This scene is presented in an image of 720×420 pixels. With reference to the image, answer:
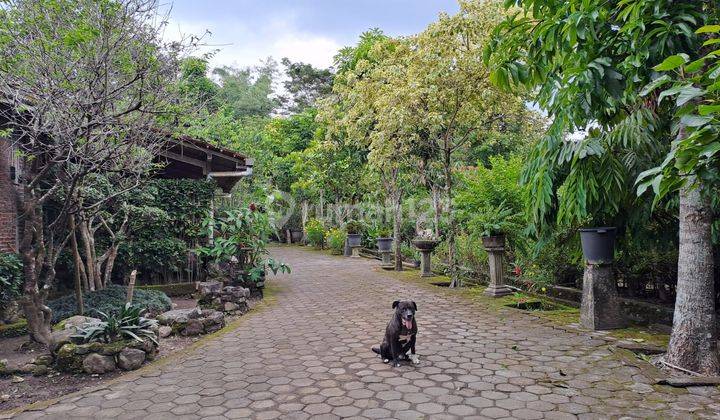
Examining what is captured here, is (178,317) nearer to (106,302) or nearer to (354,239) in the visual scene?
(106,302)

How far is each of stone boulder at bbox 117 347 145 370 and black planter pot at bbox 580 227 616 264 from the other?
5.05 metres

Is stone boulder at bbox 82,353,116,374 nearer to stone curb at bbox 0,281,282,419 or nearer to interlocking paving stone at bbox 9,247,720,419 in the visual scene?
stone curb at bbox 0,281,282,419

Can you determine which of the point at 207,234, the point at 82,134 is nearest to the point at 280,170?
the point at 207,234

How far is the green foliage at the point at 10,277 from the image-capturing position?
228 inches

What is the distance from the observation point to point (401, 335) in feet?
13.9

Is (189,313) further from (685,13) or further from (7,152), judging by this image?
(685,13)

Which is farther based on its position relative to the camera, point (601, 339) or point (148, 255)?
point (148, 255)

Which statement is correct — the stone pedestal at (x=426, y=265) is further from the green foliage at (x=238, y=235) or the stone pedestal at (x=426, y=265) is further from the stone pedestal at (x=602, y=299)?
the stone pedestal at (x=602, y=299)

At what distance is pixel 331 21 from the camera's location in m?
8.30

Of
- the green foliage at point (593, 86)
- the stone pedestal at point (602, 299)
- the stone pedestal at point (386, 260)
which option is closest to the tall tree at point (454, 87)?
the green foliage at point (593, 86)

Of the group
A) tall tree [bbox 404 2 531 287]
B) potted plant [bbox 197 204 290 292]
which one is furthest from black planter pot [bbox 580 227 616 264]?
potted plant [bbox 197 204 290 292]

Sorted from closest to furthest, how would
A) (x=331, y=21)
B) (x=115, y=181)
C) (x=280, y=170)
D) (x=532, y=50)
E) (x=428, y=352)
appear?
(x=532, y=50)
(x=428, y=352)
(x=115, y=181)
(x=331, y=21)
(x=280, y=170)

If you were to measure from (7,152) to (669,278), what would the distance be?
9.43 m

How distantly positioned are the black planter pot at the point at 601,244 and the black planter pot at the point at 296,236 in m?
19.6
